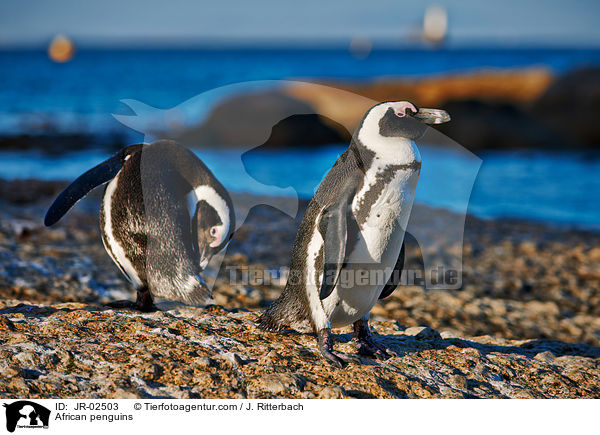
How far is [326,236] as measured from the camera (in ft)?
6.14

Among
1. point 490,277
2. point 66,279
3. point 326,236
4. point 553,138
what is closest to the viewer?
point 326,236

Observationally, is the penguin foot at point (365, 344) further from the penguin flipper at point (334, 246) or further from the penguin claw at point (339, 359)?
the penguin flipper at point (334, 246)

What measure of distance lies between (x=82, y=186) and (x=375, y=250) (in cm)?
117

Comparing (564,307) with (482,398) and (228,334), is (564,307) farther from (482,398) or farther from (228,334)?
(228,334)

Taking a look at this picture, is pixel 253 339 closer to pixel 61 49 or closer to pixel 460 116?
pixel 460 116

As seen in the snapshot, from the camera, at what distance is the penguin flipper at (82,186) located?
7.53 feet

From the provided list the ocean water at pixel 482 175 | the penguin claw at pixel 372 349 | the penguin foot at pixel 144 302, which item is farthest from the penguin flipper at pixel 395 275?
the ocean water at pixel 482 175

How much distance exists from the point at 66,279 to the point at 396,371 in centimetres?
197

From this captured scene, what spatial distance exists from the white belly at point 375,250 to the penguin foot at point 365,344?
9cm

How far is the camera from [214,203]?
232 centimetres

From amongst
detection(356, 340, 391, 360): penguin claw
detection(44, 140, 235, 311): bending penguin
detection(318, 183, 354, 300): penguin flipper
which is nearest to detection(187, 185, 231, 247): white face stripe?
detection(44, 140, 235, 311): bending penguin
